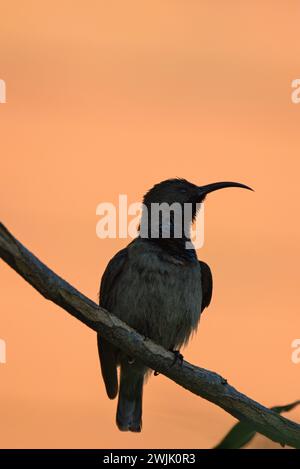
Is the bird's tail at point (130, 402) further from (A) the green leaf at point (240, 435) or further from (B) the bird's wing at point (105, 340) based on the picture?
(A) the green leaf at point (240, 435)

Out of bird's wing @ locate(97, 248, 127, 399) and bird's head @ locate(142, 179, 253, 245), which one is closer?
bird's wing @ locate(97, 248, 127, 399)

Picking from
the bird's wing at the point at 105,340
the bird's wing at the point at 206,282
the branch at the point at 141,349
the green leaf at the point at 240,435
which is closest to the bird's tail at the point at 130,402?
the bird's wing at the point at 105,340

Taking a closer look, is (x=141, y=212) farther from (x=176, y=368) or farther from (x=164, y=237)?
(x=176, y=368)

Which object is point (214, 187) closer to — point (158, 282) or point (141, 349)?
point (158, 282)

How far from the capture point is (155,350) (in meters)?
3.86

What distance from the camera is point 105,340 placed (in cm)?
542

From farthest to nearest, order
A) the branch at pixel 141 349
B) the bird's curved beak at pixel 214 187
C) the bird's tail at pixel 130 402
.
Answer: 1. the bird's tail at pixel 130 402
2. the bird's curved beak at pixel 214 187
3. the branch at pixel 141 349

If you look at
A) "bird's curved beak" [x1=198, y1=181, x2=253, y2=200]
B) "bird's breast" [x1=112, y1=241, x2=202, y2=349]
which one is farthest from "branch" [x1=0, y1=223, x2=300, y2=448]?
"bird's curved beak" [x1=198, y1=181, x2=253, y2=200]

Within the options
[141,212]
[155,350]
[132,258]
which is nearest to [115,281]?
[132,258]

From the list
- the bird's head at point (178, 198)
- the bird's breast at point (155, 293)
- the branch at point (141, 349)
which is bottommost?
the branch at point (141, 349)

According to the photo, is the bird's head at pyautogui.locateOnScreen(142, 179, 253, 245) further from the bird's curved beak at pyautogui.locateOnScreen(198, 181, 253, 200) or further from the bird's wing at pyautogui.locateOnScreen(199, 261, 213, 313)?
the bird's wing at pyautogui.locateOnScreen(199, 261, 213, 313)

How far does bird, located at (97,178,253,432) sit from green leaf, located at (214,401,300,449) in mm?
2537

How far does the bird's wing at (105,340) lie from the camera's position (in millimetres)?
5367

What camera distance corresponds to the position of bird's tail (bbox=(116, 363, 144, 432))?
595 centimetres
